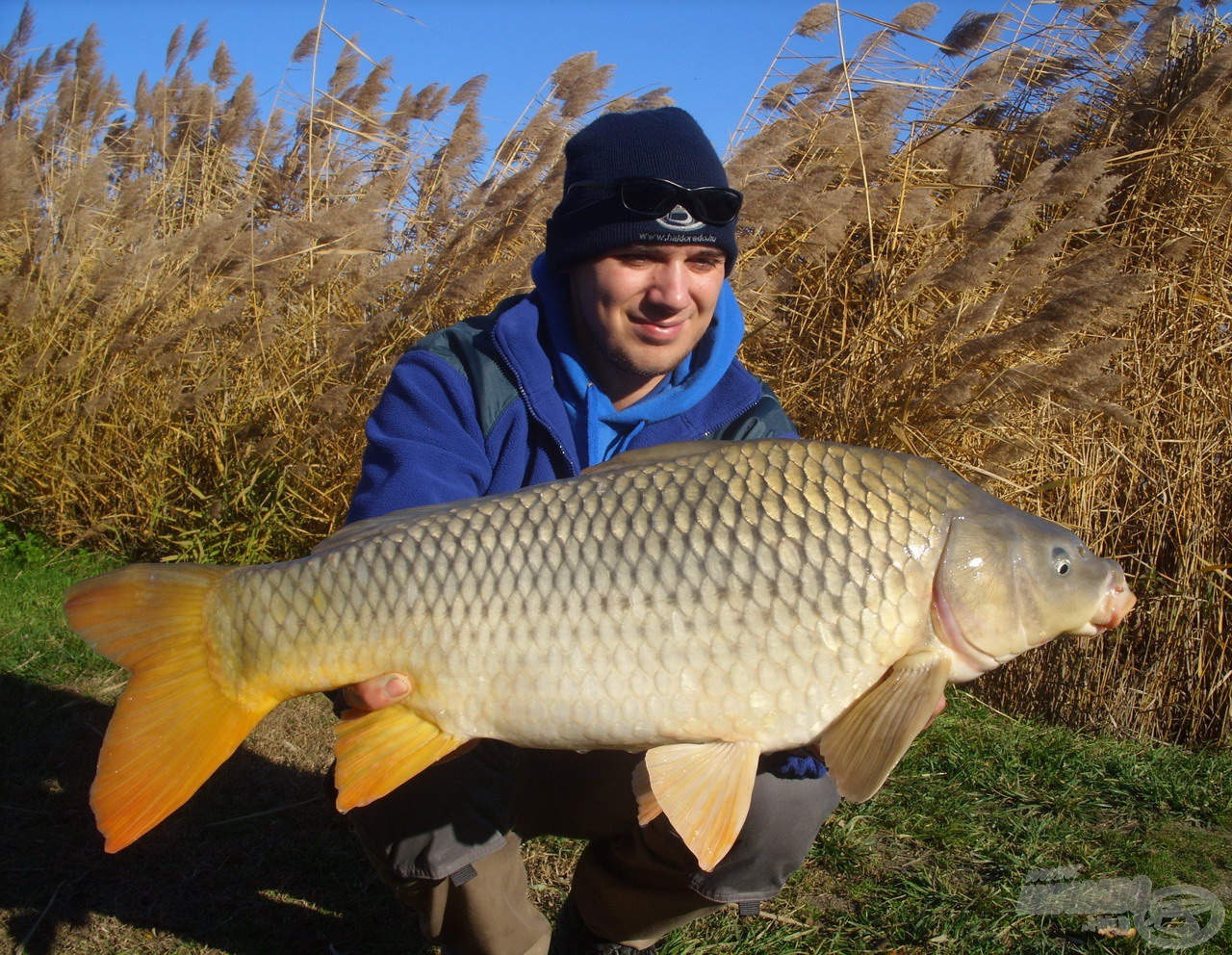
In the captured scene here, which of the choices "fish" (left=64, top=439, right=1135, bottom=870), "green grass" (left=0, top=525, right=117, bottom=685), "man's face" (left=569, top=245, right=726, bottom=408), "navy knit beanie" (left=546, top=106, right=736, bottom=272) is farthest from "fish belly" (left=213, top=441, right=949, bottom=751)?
"green grass" (left=0, top=525, right=117, bottom=685)

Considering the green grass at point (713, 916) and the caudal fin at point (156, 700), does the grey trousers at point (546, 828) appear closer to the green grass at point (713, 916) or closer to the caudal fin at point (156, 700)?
the green grass at point (713, 916)

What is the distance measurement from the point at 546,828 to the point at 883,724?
767 mm

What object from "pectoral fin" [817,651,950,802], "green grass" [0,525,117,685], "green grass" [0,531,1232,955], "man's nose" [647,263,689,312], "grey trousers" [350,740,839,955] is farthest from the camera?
"green grass" [0,525,117,685]

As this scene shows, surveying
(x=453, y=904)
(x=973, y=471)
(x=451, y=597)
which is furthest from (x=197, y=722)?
(x=973, y=471)

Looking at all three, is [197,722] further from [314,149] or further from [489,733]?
[314,149]

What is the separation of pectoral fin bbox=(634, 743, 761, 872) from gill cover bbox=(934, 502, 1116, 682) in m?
0.30

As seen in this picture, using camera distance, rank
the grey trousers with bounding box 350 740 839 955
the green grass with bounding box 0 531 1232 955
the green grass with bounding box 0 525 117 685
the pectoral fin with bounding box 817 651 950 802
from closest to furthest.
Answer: the pectoral fin with bounding box 817 651 950 802 < the grey trousers with bounding box 350 740 839 955 < the green grass with bounding box 0 531 1232 955 < the green grass with bounding box 0 525 117 685

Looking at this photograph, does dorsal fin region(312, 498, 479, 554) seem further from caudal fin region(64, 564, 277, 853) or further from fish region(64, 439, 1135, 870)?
caudal fin region(64, 564, 277, 853)

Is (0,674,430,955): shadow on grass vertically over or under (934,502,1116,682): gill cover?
under

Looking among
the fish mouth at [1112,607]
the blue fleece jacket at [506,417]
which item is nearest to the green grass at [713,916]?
the blue fleece jacket at [506,417]

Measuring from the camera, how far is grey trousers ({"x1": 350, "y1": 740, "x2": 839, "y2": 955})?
Result: 1581mm

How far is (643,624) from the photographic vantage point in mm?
1261

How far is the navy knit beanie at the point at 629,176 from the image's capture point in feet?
5.93

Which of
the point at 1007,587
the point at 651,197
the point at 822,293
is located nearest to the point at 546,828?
the point at 1007,587
